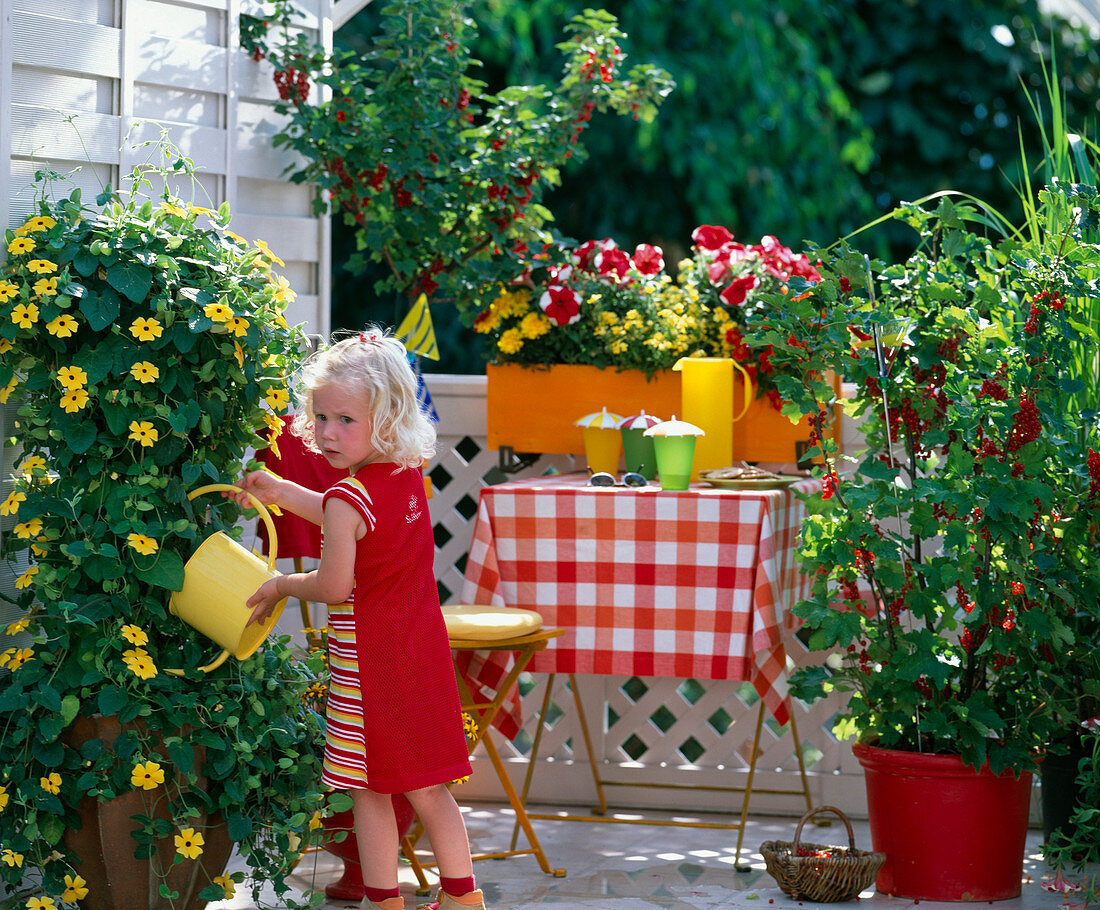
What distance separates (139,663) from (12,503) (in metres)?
0.35

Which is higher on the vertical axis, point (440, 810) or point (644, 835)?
point (440, 810)

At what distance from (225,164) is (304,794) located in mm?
1567

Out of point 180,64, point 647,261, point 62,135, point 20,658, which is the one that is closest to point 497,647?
point 20,658

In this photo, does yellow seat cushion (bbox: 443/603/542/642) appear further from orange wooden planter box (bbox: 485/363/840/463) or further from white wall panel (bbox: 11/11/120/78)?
white wall panel (bbox: 11/11/120/78)

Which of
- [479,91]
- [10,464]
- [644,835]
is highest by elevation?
[479,91]

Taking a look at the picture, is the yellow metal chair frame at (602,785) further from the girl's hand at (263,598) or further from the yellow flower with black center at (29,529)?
the yellow flower with black center at (29,529)

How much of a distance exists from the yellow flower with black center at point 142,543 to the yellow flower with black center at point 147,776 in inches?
8.2

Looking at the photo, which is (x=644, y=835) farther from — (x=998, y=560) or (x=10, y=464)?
(x=10, y=464)

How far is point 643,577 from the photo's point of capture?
3.34 metres

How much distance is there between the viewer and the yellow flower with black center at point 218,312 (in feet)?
7.95

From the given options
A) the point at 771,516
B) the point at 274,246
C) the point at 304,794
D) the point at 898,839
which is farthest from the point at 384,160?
the point at 898,839

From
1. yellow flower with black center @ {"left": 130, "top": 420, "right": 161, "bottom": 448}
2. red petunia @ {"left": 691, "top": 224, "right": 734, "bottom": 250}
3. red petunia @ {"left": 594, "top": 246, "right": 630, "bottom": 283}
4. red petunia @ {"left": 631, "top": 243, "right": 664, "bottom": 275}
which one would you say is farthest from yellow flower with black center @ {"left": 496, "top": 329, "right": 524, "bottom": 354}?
yellow flower with black center @ {"left": 130, "top": 420, "right": 161, "bottom": 448}

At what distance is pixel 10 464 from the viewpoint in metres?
2.63

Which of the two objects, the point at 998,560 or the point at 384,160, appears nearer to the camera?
the point at 998,560
